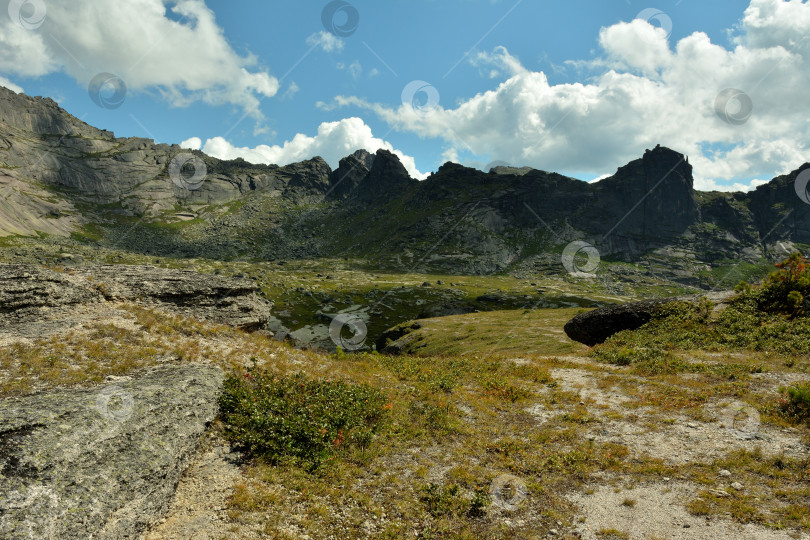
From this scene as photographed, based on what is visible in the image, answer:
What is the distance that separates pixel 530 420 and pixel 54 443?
18374mm

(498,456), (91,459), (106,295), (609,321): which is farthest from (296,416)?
(609,321)

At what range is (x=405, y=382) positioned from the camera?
2503 centimetres

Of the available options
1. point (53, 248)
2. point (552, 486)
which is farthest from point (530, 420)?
point (53, 248)

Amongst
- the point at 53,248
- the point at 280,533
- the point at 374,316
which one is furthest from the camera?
the point at 53,248

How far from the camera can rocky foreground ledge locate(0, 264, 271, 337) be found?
63.1 feet

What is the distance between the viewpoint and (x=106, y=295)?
23875 mm

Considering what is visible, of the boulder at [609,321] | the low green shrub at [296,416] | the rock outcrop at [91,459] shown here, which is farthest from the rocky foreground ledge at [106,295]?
the boulder at [609,321]

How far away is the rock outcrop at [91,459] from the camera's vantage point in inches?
298

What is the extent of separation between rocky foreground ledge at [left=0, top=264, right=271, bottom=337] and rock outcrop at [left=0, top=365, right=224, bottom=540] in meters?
10.6

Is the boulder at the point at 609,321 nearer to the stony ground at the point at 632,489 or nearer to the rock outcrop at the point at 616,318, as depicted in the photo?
the rock outcrop at the point at 616,318

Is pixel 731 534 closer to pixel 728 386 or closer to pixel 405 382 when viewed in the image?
pixel 728 386

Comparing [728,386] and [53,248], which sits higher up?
[53,248]

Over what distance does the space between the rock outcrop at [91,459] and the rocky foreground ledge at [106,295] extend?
1056cm

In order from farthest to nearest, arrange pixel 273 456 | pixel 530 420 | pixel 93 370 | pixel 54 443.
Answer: pixel 530 420, pixel 93 370, pixel 273 456, pixel 54 443
